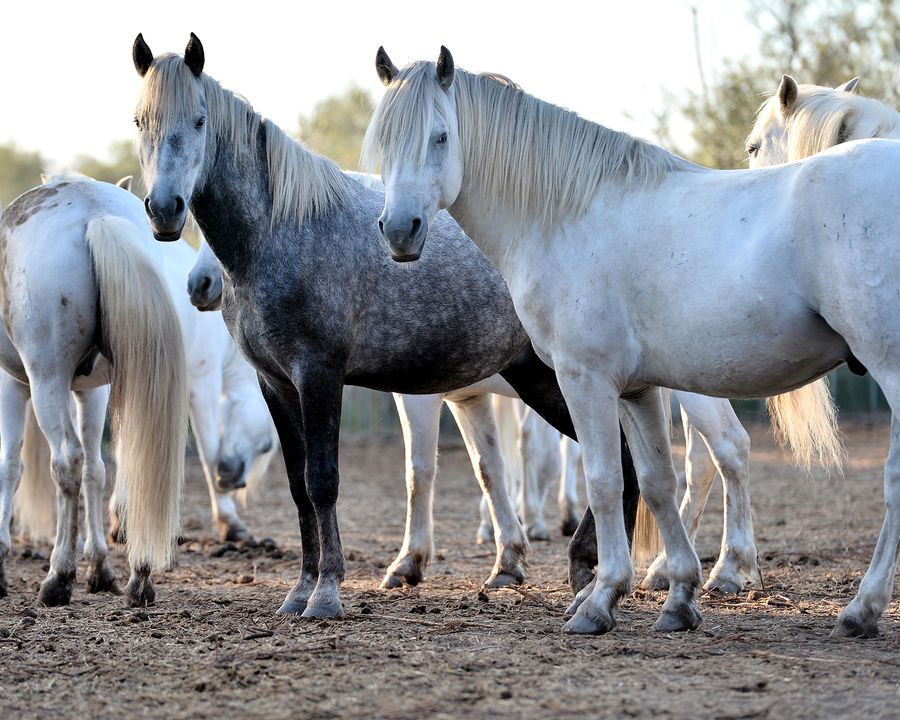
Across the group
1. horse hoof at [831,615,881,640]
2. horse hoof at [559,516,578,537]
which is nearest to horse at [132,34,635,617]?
horse hoof at [831,615,881,640]

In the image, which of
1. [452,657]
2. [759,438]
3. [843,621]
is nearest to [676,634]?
[843,621]

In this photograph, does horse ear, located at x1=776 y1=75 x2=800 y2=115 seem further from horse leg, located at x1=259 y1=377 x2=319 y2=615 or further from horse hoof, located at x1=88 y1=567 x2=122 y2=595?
horse hoof, located at x1=88 y1=567 x2=122 y2=595

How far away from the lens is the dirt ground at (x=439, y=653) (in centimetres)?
327

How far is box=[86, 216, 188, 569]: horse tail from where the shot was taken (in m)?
5.36

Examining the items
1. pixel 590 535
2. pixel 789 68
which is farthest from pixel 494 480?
pixel 789 68

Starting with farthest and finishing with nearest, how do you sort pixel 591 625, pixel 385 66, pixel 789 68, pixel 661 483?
1. pixel 789 68
2. pixel 385 66
3. pixel 661 483
4. pixel 591 625

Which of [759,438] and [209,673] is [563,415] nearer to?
[209,673]

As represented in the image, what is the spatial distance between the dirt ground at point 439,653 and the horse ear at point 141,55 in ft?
8.30

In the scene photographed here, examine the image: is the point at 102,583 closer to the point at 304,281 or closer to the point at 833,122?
the point at 304,281

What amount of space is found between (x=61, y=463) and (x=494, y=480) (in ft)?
8.18

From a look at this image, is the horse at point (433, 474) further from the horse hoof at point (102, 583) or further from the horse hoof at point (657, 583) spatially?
the horse hoof at point (102, 583)

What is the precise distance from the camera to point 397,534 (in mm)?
9523

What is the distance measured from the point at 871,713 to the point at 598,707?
75 centimetres

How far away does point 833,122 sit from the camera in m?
5.50
